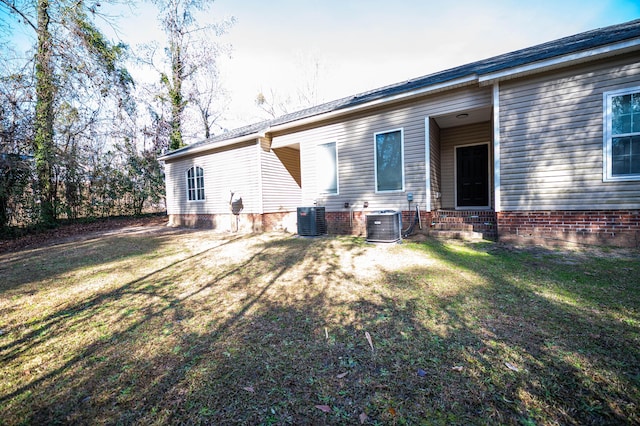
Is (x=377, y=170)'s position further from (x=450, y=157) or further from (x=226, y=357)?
(x=226, y=357)

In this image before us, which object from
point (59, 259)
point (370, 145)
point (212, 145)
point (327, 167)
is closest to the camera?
point (59, 259)

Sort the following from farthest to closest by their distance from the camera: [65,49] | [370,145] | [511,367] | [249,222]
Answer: [249,222] < [370,145] < [65,49] < [511,367]

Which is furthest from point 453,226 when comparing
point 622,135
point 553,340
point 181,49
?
point 181,49

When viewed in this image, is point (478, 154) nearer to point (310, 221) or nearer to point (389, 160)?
point (389, 160)

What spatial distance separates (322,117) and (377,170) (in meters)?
2.33

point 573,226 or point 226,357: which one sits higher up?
point 573,226

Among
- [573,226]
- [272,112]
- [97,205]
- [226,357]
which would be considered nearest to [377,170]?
[573,226]

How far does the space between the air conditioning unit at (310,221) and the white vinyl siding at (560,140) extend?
462 centimetres

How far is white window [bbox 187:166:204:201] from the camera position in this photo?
11359 millimetres

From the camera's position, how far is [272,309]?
299cm

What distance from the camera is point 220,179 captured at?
34.7ft

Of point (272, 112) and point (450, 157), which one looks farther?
point (272, 112)

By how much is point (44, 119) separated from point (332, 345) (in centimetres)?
1258

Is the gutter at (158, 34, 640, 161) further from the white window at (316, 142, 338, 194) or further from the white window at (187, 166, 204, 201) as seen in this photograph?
the white window at (187, 166, 204, 201)
